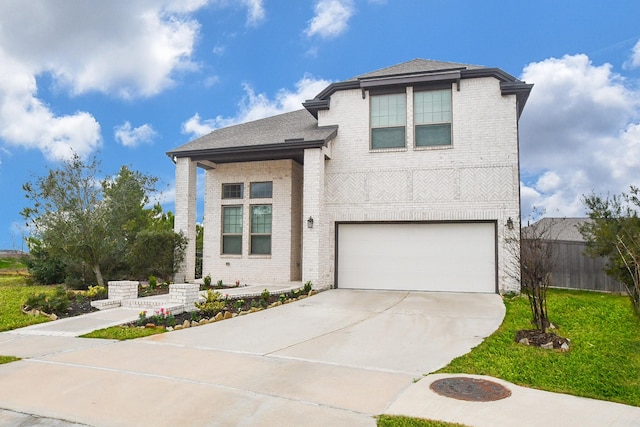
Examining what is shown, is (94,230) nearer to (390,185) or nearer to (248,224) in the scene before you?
(248,224)

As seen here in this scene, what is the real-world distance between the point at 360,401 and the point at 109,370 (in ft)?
11.6

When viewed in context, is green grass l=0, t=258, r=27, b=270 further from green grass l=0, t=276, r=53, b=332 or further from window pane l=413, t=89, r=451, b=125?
window pane l=413, t=89, r=451, b=125

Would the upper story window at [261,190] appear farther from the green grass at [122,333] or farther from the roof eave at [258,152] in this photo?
the green grass at [122,333]

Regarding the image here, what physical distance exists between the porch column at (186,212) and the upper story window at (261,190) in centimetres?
211

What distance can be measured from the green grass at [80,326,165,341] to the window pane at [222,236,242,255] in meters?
7.97

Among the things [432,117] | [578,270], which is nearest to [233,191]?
[432,117]

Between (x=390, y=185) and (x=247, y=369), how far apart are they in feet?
32.5

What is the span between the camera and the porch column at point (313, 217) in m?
14.7

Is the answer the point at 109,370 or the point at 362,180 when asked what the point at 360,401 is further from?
the point at 362,180

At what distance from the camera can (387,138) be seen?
15570 millimetres

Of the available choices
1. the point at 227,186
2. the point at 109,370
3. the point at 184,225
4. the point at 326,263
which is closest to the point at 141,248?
the point at 184,225

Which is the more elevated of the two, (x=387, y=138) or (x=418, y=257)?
(x=387, y=138)

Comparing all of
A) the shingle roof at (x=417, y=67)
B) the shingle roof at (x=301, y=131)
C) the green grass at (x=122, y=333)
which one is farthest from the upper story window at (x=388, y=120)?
the green grass at (x=122, y=333)

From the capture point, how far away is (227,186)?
17688 millimetres
